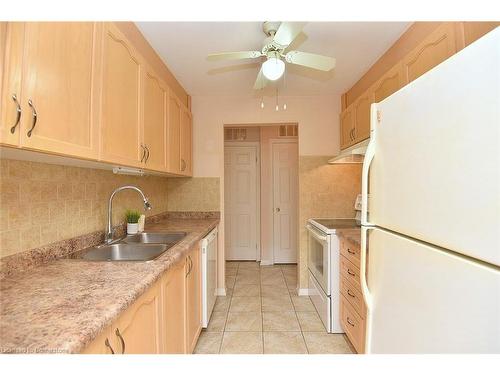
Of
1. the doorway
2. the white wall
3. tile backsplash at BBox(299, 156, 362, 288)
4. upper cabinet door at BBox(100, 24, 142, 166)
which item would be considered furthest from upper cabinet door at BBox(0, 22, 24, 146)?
the doorway

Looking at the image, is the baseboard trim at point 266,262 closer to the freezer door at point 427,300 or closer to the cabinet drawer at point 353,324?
the cabinet drawer at point 353,324


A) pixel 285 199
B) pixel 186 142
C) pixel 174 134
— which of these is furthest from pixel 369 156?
pixel 285 199

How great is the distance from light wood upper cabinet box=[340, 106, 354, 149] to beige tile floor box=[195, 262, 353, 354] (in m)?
1.80

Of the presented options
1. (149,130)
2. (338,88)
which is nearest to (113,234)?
(149,130)

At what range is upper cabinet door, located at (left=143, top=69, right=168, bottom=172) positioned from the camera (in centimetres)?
172

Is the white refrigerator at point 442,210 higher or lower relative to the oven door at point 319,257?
higher

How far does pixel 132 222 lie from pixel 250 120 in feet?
5.76

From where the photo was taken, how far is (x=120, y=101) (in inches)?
53.3

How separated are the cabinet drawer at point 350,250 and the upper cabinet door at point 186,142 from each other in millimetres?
1659

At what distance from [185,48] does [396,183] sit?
72.4 inches

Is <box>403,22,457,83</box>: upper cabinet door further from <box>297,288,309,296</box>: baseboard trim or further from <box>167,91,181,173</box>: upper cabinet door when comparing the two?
<box>297,288,309,296</box>: baseboard trim

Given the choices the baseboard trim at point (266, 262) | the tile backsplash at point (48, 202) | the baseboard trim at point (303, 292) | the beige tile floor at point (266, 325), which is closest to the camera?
the tile backsplash at point (48, 202)

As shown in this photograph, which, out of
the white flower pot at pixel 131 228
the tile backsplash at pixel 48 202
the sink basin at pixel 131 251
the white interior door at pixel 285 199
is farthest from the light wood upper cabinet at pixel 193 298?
the white interior door at pixel 285 199

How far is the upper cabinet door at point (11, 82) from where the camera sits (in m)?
0.70
